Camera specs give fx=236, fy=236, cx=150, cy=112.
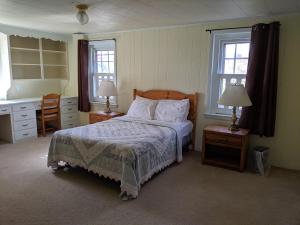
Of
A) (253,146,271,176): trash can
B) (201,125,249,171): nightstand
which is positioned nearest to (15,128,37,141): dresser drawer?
(201,125,249,171): nightstand

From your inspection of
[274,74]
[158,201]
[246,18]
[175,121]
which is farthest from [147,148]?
[246,18]

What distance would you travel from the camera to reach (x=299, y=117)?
3.18 meters

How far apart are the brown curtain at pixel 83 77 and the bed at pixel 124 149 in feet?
5.45

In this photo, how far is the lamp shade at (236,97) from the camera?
3.07 m

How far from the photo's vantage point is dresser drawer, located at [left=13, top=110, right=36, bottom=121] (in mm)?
4263

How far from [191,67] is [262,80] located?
112 cm

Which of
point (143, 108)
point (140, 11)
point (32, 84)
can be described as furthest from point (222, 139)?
point (32, 84)

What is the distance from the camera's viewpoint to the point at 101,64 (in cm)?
506

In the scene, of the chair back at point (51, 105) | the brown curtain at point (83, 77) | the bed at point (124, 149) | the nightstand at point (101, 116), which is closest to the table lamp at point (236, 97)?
the bed at point (124, 149)

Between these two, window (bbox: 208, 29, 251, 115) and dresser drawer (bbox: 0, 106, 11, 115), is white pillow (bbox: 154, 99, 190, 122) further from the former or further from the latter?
dresser drawer (bbox: 0, 106, 11, 115)

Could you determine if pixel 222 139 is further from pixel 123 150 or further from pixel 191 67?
pixel 123 150

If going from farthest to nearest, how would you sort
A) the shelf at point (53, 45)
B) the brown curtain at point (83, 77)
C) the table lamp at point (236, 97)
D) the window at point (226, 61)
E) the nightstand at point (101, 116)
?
1. the shelf at point (53, 45)
2. the brown curtain at point (83, 77)
3. the nightstand at point (101, 116)
4. the window at point (226, 61)
5. the table lamp at point (236, 97)

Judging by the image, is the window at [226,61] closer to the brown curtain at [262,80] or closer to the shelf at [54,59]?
the brown curtain at [262,80]

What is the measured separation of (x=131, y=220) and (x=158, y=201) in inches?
16.2
